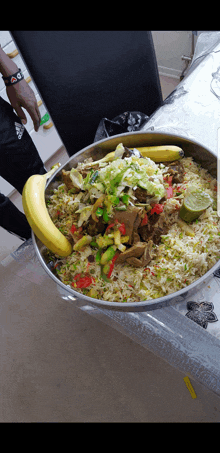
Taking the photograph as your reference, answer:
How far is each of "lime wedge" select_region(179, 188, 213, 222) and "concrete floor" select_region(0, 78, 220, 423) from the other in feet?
2.44

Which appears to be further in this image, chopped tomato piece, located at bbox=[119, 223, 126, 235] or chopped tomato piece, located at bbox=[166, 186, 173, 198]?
chopped tomato piece, located at bbox=[166, 186, 173, 198]

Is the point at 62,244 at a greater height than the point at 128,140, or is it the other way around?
the point at 128,140

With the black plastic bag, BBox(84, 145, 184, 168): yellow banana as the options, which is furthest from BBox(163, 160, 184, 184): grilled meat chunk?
the black plastic bag

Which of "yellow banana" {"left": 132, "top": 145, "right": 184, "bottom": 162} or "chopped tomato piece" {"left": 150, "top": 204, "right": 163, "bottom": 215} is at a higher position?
"yellow banana" {"left": 132, "top": 145, "right": 184, "bottom": 162}

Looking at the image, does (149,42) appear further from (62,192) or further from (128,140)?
(62,192)

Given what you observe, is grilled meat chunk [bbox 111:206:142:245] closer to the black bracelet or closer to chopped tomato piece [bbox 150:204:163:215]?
chopped tomato piece [bbox 150:204:163:215]

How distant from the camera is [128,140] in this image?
1.08m

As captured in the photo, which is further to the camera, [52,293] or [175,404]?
[52,293]

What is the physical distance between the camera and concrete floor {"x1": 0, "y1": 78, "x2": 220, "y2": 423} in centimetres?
125

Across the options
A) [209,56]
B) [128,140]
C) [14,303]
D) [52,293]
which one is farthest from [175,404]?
[209,56]

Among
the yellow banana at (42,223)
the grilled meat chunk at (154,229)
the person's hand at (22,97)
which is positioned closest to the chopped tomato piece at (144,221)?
the grilled meat chunk at (154,229)

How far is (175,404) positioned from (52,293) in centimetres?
79

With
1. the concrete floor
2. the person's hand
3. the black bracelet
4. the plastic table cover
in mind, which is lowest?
the concrete floor

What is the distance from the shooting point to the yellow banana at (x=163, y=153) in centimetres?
103
